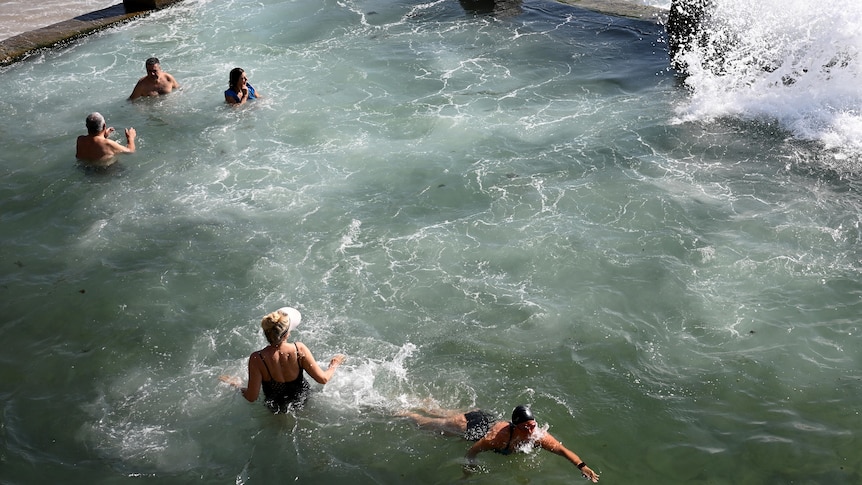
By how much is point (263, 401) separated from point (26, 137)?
286 inches

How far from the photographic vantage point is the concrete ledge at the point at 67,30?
14133mm

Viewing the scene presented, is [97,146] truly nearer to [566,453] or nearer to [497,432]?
[497,432]

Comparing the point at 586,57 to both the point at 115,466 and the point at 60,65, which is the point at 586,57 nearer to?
the point at 60,65

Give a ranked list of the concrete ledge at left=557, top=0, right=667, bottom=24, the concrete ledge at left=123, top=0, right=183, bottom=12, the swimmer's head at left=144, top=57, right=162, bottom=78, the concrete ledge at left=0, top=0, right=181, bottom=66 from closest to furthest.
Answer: the swimmer's head at left=144, top=57, right=162, bottom=78
the concrete ledge at left=0, top=0, right=181, bottom=66
the concrete ledge at left=557, top=0, right=667, bottom=24
the concrete ledge at left=123, top=0, right=183, bottom=12

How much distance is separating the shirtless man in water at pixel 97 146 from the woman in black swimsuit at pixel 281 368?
5.38 metres

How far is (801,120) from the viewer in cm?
1054

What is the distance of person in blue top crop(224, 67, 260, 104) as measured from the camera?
37.7 feet

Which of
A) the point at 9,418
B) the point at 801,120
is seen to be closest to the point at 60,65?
the point at 9,418

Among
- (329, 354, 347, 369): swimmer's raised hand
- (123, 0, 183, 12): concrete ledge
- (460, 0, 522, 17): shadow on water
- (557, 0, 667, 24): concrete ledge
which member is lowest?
(329, 354, 347, 369): swimmer's raised hand

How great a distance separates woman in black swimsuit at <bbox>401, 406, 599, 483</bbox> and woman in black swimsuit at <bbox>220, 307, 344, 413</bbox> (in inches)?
35.5

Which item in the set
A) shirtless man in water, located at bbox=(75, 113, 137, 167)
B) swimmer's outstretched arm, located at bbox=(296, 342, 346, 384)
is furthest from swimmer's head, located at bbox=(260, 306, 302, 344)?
→ shirtless man in water, located at bbox=(75, 113, 137, 167)

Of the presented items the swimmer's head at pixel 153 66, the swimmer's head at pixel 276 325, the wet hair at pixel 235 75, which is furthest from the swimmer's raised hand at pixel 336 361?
the swimmer's head at pixel 153 66

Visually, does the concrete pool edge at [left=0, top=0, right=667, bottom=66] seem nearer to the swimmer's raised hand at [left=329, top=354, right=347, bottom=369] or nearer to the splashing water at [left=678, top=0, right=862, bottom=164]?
the splashing water at [left=678, top=0, right=862, bottom=164]

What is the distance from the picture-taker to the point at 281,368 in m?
6.07
